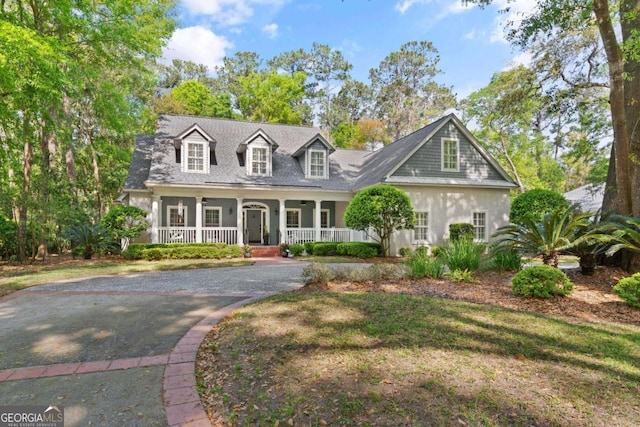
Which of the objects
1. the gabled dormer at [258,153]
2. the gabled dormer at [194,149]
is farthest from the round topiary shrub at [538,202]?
the gabled dormer at [194,149]

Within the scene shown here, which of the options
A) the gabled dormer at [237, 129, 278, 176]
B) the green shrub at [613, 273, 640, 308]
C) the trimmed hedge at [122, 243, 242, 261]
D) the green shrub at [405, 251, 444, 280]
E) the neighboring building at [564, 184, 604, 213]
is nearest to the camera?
the green shrub at [613, 273, 640, 308]

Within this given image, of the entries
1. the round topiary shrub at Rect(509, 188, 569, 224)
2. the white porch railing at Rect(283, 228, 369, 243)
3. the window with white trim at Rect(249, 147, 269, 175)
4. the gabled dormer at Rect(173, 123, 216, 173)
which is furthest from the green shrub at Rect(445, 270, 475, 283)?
the gabled dormer at Rect(173, 123, 216, 173)

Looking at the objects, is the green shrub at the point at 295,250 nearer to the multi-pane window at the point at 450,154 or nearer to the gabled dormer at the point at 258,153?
the gabled dormer at the point at 258,153

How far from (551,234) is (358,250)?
7781mm

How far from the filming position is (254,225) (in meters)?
18.2

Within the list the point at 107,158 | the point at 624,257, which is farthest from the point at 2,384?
the point at 107,158

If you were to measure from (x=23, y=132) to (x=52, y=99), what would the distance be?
8.79ft

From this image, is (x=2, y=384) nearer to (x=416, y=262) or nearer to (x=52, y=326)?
(x=52, y=326)

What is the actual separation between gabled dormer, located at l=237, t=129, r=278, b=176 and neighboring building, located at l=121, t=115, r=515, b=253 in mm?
51

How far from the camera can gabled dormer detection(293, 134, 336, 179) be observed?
1741 cm

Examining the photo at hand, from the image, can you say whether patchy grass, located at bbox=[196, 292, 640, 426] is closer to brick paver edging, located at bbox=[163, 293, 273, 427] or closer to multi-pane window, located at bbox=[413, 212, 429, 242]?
brick paver edging, located at bbox=[163, 293, 273, 427]

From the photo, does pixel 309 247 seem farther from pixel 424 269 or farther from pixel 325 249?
pixel 424 269

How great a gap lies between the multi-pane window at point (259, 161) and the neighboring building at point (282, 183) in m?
0.05

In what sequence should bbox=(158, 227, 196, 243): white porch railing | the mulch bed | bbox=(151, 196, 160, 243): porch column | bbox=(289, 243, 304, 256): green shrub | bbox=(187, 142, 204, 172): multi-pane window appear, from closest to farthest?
the mulch bed, bbox=(151, 196, 160, 243): porch column, bbox=(158, 227, 196, 243): white porch railing, bbox=(289, 243, 304, 256): green shrub, bbox=(187, 142, 204, 172): multi-pane window
